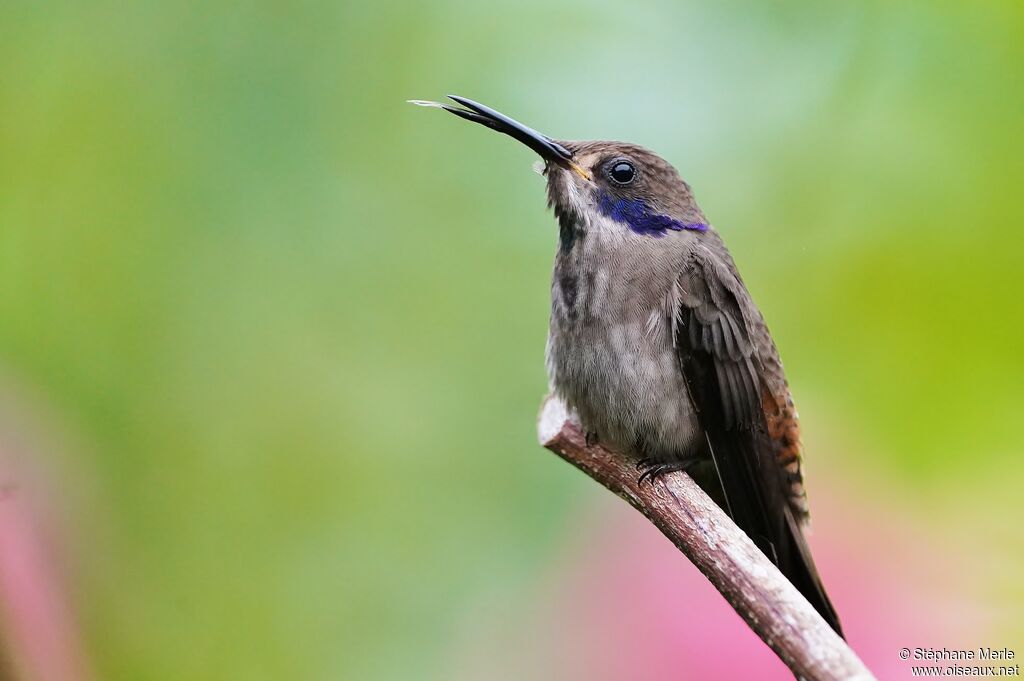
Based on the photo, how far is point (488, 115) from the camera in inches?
124

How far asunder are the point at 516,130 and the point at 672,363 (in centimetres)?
84

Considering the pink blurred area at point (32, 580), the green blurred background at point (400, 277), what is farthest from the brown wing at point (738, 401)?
the pink blurred area at point (32, 580)

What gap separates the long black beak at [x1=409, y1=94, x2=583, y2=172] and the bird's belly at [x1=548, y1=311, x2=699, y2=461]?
535mm

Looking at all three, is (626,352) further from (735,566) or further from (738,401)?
(735,566)

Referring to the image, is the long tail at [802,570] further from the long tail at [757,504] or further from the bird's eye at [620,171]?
the bird's eye at [620,171]

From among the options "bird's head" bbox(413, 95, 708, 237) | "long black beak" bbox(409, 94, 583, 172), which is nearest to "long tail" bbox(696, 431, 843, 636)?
"bird's head" bbox(413, 95, 708, 237)

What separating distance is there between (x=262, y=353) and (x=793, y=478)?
191 cm

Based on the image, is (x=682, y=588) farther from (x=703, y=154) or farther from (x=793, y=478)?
(x=703, y=154)

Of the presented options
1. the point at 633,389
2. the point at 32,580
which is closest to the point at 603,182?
the point at 633,389

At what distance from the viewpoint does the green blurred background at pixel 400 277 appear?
3.23 meters

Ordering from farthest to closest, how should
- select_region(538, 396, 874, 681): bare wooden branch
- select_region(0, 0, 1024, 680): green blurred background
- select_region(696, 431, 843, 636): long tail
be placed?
select_region(0, 0, 1024, 680): green blurred background, select_region(696, 431, 843, 636): long tail, select_region(538, 396, 874, 681): bare wooden branch

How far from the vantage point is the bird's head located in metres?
3.17

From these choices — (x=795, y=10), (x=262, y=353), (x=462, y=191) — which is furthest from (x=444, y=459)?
(x=795, y=10)

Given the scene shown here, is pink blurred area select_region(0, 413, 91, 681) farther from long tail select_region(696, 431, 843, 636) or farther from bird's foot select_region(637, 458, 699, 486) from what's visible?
long tail select_region(696, 431, 843, 636)
